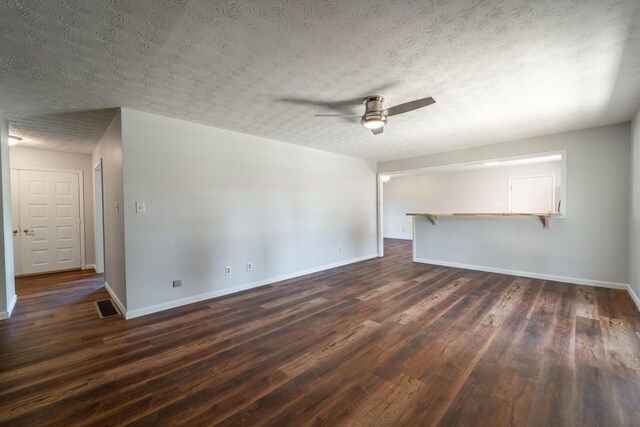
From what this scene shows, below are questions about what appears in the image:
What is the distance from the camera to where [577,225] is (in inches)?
169

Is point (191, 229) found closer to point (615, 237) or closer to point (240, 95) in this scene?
Result: point (240, 95)

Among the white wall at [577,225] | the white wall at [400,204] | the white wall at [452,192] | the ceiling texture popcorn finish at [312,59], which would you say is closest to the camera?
the ceiling texture popcorn finish at [312,59]

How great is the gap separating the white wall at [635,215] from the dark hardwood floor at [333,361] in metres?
0.33

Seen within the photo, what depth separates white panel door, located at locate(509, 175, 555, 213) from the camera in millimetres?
7097

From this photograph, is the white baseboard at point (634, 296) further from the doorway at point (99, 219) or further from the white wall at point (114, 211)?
the doorway at point (99, 219)

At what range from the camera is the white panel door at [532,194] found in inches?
279

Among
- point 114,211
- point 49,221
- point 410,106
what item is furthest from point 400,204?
point 49,221

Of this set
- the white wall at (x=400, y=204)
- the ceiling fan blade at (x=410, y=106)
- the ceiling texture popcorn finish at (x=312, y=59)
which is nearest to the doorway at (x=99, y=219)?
the ceiling texture popcorn finish at (x=312, y=59)

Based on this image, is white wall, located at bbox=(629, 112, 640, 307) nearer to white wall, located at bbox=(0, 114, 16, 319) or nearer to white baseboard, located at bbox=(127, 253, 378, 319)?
white baseboard, located at bbox=(127, 253, 378, 319)

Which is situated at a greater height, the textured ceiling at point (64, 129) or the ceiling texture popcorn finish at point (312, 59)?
the ceiling texture popcorn finish at point (312, 59)

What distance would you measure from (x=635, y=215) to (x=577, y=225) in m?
0.82

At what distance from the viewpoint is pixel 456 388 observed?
1.89 m

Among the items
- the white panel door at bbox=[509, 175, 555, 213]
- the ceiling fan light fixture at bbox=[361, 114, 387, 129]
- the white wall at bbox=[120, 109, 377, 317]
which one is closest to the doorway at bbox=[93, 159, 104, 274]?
the white wall at bbox=[120, 109, 377, 317]

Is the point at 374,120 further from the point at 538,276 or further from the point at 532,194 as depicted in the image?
the point at 532,194
